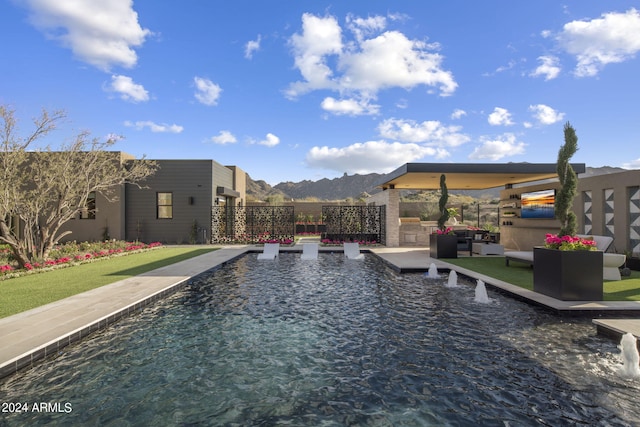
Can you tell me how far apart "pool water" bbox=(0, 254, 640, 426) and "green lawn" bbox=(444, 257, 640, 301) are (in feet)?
6.03

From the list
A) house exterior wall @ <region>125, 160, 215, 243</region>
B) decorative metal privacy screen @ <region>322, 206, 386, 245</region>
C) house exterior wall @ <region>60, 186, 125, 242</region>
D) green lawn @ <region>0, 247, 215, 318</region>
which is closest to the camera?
green lawn @ <region>0, 247, 215, 318</region>

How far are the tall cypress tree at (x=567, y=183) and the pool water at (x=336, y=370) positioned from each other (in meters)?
1.88

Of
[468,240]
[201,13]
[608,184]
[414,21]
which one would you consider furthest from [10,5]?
[608,184]

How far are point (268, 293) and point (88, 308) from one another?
312cm

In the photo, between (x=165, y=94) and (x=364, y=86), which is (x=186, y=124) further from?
(x=364, y=86)

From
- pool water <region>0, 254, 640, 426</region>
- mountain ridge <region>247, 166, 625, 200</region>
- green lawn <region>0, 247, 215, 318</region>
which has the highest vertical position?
mountain ridge <region>247, 166, 625, 200</region>

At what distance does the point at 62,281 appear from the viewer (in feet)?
24.7

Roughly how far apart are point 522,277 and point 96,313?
886cm

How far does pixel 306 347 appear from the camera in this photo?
4141mm

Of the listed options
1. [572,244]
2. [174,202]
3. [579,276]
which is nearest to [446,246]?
[572,244]

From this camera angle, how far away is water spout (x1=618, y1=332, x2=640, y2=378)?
11.1ft

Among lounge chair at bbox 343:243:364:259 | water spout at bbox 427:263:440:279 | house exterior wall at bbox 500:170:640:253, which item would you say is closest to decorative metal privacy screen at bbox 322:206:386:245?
lounge chair at bbox 343:243:364:259

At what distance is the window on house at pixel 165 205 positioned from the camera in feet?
60.2

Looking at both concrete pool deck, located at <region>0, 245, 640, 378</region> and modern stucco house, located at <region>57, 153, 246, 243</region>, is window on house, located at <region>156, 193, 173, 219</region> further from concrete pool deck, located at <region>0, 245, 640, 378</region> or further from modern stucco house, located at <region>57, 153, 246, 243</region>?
concrete pool deck, located at <region>0, 245, 640, 378</region>
